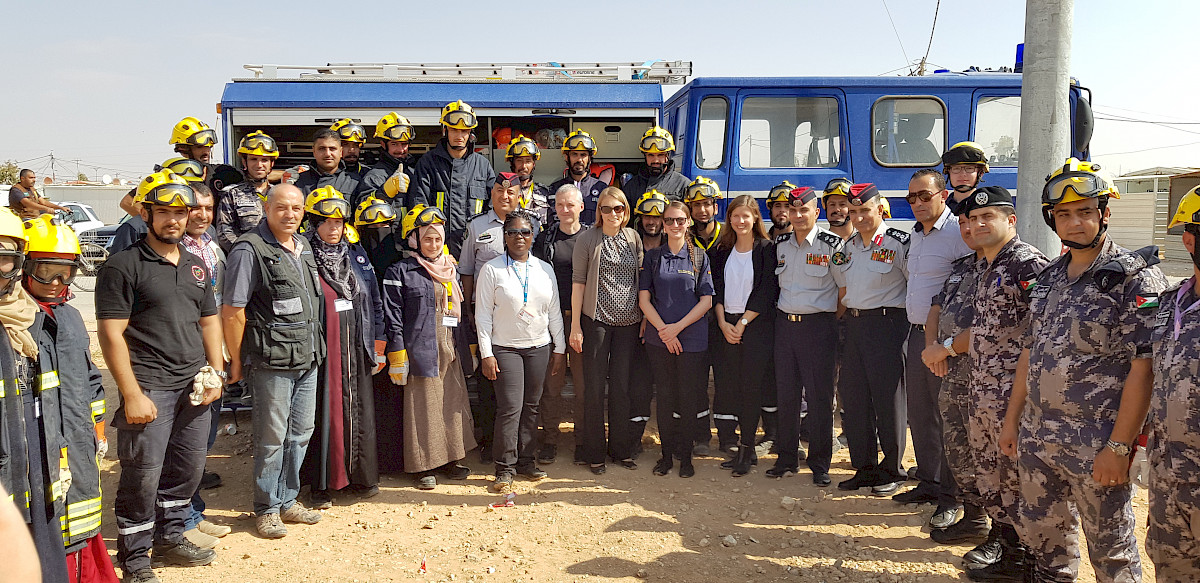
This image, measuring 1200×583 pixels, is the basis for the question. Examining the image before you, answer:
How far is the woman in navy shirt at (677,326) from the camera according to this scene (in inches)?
215

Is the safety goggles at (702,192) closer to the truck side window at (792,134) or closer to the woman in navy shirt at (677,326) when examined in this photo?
the woman in navy shirt at (677,326)

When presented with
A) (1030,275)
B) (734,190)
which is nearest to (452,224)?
(734,190)

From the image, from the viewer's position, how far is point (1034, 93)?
4684mm

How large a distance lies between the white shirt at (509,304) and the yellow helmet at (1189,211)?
12.0 ft

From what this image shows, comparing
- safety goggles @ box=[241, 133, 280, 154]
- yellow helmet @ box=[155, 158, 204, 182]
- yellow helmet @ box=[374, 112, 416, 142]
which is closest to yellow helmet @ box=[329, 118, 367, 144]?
yellow helmet @ box=[374, 112, 416, 142]

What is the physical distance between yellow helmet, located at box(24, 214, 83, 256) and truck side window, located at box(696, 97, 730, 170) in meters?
4.82

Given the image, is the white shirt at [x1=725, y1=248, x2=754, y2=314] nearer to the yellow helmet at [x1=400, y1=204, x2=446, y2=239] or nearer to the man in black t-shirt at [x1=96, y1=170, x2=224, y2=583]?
the yellow helmet at [x1=400, y1=204, x2=446, y2=239]

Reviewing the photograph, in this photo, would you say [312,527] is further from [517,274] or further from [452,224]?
[452,224]

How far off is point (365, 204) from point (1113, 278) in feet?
14.2

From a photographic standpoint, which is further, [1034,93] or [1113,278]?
[1034,93]

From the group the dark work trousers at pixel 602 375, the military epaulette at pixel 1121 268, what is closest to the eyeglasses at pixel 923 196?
the military epaulette at pixel 1121 268

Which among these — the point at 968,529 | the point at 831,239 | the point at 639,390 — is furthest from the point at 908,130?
the point at 968,529

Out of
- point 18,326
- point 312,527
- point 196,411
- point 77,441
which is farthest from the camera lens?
point 312,527

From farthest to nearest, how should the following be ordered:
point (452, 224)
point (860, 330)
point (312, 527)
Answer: point (452, 224), point (860, 330), point (312, 527)
